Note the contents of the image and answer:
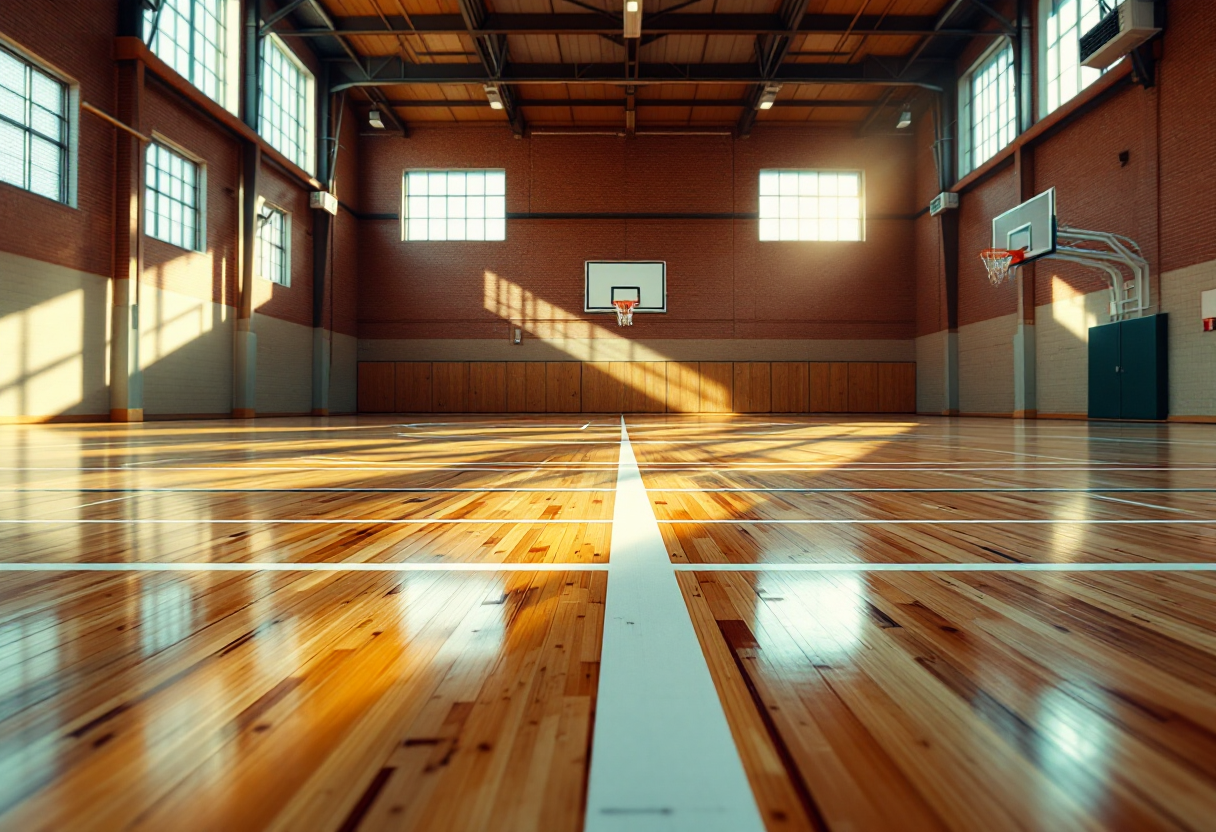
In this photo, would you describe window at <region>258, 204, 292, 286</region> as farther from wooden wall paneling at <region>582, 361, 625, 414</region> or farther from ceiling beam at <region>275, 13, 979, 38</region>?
wooden wall paneling at <region>582, 361, 625, 414</region>

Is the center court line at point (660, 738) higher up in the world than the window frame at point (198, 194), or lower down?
lower down

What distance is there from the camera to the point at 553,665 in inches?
36.2

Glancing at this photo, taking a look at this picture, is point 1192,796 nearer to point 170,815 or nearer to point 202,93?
point 170,815

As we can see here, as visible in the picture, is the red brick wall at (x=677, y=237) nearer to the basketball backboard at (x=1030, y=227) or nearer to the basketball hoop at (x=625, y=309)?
the basketball hoop at (x=625, y=309)

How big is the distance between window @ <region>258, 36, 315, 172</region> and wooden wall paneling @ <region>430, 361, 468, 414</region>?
585 centimetres

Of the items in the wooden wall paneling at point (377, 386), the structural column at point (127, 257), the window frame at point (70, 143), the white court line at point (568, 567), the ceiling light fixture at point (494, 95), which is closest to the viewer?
the white court line at point (568, 567)

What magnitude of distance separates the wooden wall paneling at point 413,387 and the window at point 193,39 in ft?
25.7

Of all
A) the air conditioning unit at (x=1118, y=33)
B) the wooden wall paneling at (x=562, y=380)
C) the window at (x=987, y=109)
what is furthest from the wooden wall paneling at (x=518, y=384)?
the air conditioning unit at (x=1118, y=33)

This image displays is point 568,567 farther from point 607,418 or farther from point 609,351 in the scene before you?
point 609,351

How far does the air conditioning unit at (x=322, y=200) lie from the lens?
650 inches

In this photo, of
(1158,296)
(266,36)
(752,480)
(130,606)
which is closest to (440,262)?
(266,36)

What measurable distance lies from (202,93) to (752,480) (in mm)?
13168

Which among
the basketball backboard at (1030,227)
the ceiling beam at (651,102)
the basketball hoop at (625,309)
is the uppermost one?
the ceiling beam at (651,102)

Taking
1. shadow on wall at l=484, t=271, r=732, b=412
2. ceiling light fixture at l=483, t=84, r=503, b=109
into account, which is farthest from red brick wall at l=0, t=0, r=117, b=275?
shadow on wall at l=484, t=271, r=732, b=412
